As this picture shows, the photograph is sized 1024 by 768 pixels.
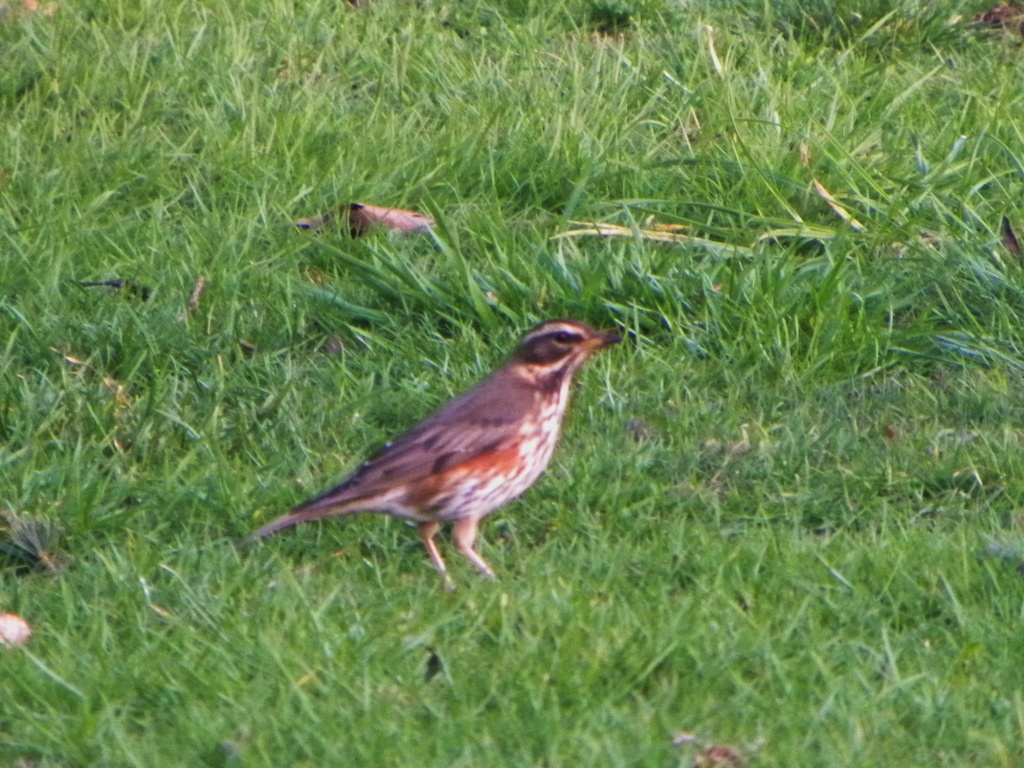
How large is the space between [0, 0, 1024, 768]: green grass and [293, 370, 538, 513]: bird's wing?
28cm

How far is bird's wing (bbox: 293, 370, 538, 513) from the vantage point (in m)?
5.91

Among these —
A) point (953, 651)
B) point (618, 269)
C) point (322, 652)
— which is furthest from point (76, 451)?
point (953, 651)

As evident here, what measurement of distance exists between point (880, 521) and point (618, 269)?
191 cm

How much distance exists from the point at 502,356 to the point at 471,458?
4.49ft

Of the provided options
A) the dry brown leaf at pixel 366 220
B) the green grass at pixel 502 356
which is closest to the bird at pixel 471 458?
the green grass at pixel 502 356

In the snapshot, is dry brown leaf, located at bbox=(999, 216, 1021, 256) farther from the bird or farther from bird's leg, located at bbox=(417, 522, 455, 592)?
bird's leg, located at bbox=(417, 522, 455, 592)

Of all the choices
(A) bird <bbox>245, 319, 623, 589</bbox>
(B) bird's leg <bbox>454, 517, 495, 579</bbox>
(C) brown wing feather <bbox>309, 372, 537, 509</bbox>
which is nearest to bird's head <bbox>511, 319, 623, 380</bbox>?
(A) bird <bbox>245, 319, 623, 589</bbox>

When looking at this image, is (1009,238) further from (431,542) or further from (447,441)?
(431,542)

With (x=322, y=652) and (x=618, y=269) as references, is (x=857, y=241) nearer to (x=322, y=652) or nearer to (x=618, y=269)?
(x=618, y=269)

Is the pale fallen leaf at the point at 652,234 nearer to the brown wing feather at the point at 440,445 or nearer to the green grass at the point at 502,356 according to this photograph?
Answer: the green grass at the point at 502,356

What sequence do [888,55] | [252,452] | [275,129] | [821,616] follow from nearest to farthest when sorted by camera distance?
[821,616] → [252,452] → [275,129] → [888,55]

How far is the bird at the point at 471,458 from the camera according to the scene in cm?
591

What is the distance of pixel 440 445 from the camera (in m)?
6.12

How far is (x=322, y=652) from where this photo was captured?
508 centimetres
